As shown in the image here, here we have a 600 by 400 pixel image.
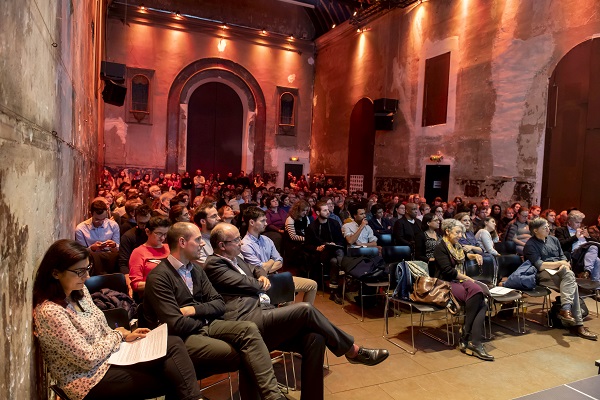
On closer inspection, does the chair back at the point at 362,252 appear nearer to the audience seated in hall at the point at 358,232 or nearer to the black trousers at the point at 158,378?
the audience seated in hall at the point at 358,232

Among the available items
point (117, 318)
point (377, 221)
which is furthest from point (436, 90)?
point (117, 318)

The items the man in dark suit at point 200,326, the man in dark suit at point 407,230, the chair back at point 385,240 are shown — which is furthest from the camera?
the chair back at point 385,240

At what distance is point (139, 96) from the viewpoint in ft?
54.9

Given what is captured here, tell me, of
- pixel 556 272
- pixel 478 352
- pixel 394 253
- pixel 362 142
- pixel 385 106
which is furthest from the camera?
pixel 362 142

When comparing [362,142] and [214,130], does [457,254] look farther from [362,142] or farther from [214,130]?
[214,130]

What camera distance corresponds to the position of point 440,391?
11.7 ft

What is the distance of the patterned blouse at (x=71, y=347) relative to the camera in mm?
2021

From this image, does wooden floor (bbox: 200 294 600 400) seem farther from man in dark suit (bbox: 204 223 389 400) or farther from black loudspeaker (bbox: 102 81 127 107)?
black loudspeaker (bbox: 102 81 127 107)

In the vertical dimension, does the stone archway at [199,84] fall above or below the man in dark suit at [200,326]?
above

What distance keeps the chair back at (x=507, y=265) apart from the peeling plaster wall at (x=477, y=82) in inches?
209

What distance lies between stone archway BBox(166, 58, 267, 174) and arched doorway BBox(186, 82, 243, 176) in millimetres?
417

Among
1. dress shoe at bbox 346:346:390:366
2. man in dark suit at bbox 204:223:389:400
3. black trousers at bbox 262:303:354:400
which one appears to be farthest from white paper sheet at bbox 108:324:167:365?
dress shoe at bbox 346:346:390:366

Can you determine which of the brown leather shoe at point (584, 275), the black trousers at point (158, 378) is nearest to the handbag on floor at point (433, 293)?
the black trousers at point (158, 378)

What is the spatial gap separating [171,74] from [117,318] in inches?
629
